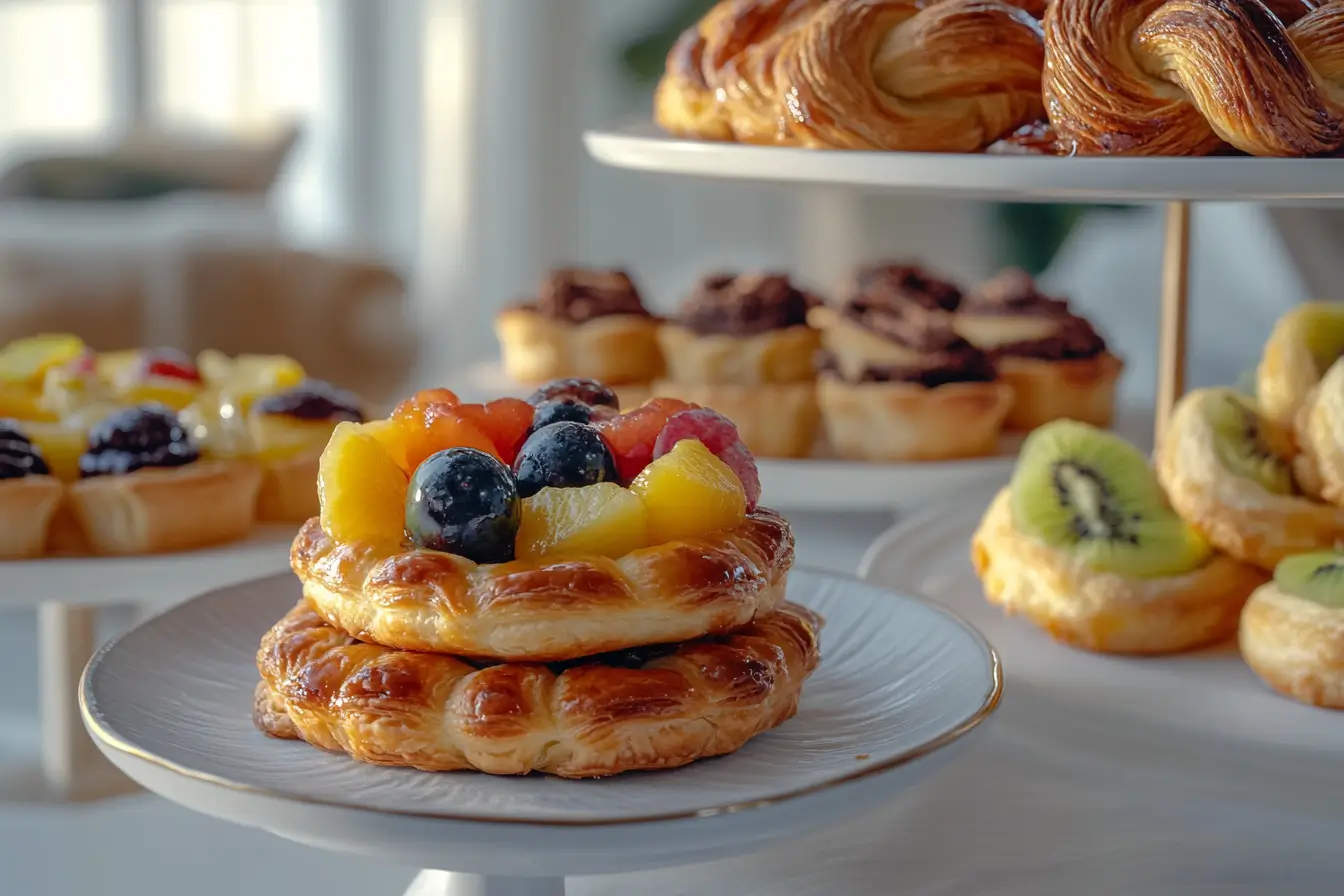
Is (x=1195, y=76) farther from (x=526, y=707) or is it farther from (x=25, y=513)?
(x=25, y=513)

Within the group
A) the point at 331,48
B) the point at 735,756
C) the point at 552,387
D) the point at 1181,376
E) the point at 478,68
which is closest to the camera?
the point at 735,756

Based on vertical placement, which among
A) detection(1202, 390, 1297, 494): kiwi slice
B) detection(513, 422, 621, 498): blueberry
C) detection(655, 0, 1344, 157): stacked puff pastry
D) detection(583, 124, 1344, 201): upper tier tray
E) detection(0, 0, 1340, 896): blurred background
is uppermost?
detection(655, 0, 1344, 157): stacked puff pastry

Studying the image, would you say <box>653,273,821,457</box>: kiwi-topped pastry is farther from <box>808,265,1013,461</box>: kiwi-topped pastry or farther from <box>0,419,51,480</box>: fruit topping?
<box>0,419,51,480</box>: fruit topping

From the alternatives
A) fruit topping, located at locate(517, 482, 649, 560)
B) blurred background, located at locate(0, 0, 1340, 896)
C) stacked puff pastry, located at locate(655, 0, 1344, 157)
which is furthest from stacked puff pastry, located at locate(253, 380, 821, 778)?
blurred background, located at locate(0, 0, 1340, 896)

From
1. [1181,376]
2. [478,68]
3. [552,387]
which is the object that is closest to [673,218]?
[478,68]

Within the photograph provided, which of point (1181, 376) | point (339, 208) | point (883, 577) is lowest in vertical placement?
point (339, 208)

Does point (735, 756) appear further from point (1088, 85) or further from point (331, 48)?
point (331, 48)
